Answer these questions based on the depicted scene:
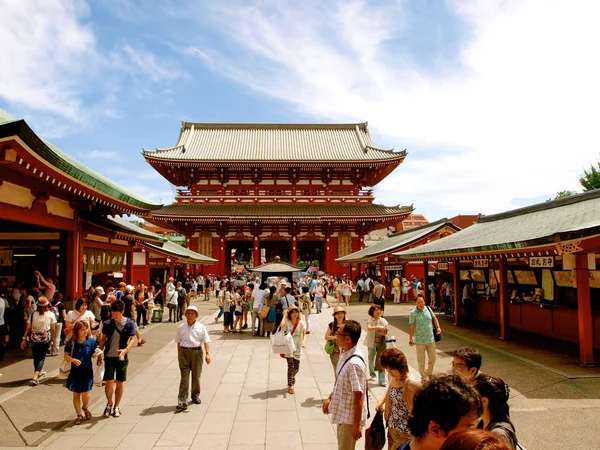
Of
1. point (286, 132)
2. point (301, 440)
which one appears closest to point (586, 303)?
point (301, 440)

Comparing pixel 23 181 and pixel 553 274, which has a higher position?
pixel 23 181

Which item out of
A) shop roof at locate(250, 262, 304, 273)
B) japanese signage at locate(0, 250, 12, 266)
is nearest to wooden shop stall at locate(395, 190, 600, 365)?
shop roof at locate(250, 262, 304, 273)

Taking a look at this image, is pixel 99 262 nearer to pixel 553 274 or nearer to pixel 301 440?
pixel 301 440

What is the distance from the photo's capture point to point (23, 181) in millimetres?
8336

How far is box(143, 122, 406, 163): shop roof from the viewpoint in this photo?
3484cm

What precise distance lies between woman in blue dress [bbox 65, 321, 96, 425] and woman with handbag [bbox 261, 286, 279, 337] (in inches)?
278

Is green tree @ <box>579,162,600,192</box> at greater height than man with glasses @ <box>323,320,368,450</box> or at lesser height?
greater

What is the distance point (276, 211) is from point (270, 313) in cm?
2076

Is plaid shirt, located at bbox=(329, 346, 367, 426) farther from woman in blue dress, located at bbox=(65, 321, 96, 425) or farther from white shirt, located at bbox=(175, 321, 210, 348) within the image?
woman in blue dress, located at bbox=(65, 321, 96, 425)

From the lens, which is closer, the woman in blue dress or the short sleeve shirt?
the woman in blue dress

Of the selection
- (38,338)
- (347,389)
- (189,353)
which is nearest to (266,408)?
(189,353)

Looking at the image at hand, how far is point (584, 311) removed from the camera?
8.88 meters

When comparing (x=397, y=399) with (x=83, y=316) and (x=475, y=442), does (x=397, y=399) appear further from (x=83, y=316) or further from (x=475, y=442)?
(x=83, y=316)

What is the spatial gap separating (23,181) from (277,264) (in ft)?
43.3
